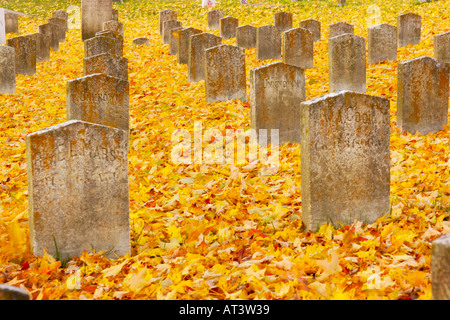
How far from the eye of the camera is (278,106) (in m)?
7.24

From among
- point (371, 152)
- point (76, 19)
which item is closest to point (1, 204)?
point (371, 152)

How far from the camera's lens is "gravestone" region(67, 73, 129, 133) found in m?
7.00

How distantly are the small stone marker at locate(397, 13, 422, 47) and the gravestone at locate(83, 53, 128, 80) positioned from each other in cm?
754

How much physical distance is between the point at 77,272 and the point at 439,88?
549 cm

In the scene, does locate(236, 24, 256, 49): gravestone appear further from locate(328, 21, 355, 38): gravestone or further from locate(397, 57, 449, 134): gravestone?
locate(397, 57, 449, 134): gravestone

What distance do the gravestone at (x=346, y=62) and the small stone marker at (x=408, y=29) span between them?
4.63m

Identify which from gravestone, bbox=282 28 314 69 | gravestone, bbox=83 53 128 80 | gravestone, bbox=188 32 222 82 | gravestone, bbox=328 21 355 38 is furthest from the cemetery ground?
gravestone, bbox=328 21 355 38

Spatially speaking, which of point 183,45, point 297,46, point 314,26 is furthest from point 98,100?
point 314,26

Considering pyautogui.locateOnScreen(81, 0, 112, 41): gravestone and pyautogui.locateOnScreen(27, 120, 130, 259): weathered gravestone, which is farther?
pyautogui.locateOnScreen(81, 0, 112, 41): gravestone

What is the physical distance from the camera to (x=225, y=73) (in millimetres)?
→ 9125

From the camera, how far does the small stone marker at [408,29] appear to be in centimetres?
1357

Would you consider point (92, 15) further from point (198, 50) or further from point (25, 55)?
point (198, 50)
